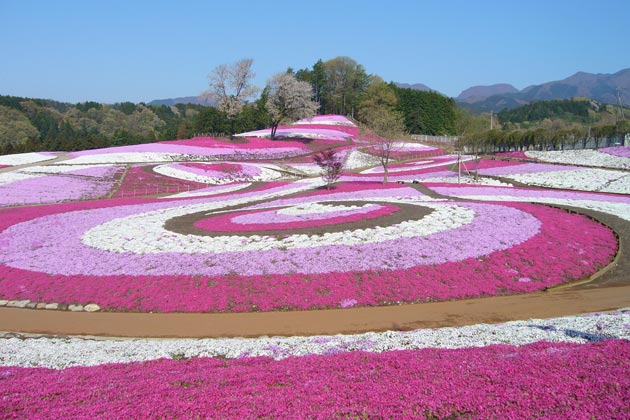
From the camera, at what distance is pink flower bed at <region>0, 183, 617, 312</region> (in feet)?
61.7

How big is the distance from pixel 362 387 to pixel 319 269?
11.4 m

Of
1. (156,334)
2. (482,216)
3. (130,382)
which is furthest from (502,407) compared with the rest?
(482,216)

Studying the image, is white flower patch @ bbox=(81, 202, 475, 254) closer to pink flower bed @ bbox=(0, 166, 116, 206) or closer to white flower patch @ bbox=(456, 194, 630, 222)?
white flower patch @ bbox=(456, 194, 630, 222)

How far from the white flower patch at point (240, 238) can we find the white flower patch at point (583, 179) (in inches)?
850

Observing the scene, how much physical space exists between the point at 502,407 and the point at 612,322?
7663 mm

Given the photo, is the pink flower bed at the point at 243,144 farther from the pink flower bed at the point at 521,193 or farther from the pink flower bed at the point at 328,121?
the pink flower bed at the point at 521,193

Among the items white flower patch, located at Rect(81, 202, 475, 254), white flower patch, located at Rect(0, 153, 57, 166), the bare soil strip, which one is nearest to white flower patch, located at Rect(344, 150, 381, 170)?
white flower patch, located at Rect(0, 153, 57, 166)

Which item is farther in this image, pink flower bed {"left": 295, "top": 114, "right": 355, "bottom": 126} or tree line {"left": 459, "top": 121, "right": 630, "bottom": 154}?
pink flower bed {"left": 295, "top": 114, "right": 355, "bottom": 126}

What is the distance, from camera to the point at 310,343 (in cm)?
1372

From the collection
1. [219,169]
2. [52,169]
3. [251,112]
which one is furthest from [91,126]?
[219,169]

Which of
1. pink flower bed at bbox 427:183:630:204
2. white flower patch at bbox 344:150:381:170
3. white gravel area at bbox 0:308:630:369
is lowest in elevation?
white gravel area at bbox 0:308:630:369

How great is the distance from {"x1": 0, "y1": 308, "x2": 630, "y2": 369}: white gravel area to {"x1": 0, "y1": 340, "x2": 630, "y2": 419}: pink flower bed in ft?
3.85

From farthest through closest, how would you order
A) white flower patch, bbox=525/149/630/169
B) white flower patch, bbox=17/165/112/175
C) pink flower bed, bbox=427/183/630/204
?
1. white flower patch, bbox=17/165/112/175
2. white flower patch, bbox=525/149/630/169
3. pink flower bed, bbox=427/183/630/204

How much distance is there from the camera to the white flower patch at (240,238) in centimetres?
2372
